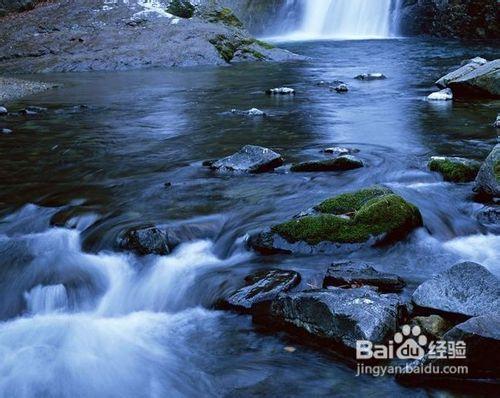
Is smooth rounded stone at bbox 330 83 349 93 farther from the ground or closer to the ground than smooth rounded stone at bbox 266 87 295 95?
farther from the ground

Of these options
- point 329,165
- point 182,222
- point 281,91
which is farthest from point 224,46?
point 182,222

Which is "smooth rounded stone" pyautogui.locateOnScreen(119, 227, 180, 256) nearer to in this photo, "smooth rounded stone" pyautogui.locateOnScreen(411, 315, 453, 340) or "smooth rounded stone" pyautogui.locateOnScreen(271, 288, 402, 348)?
"smooth rounded stone" pyautogui.locateOnScreen(271, 288, 402, 348)

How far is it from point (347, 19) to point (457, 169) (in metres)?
Result: 35.4

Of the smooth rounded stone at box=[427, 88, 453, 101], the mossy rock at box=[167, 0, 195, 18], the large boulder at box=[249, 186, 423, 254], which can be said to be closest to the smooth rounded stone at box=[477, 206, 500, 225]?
the large boulder at box=[249, 186, 423, 254]

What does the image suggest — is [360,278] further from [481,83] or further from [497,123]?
[481,83]

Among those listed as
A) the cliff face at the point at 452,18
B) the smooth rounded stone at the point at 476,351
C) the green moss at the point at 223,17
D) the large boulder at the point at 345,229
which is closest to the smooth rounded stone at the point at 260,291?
the large boulder at the point at 345,229

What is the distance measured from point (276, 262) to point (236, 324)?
1081mm

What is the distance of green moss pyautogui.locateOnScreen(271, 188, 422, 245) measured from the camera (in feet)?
19.0

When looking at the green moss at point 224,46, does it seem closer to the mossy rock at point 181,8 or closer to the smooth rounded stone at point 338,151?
the mossy rock at point 181,8

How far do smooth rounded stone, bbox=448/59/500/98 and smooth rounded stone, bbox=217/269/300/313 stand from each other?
10704 mm

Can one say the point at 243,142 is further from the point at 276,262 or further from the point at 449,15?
the point at 449,15

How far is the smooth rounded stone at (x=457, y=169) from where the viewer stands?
782 cm

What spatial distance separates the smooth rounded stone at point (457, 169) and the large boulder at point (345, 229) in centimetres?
196

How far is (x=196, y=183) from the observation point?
8328mm
